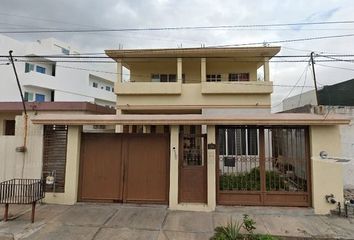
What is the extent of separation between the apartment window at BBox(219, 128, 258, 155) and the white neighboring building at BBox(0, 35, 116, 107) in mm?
26501

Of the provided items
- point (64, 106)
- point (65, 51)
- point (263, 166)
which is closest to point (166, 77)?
point (64, 106)

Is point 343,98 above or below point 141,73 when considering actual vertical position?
below

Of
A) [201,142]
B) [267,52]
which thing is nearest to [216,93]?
[267,52]

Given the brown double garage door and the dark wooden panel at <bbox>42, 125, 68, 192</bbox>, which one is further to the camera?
the dark wooden panel at <bbox>42, 125, 68, 192</bbox>

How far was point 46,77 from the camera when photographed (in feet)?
98.0

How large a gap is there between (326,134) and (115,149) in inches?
251

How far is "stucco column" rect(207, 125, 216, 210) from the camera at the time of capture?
7723 mm

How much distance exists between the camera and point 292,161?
26.1ft

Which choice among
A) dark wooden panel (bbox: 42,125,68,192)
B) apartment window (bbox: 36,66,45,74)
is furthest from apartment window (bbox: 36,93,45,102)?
dark wooden panel (bbox: 42,125,68,192)

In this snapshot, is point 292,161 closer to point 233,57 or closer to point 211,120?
point 211,120

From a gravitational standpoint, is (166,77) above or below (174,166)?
above

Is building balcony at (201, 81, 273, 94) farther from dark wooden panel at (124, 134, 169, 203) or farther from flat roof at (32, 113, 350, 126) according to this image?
dark wooden panel at (124, 134, 169, 203)

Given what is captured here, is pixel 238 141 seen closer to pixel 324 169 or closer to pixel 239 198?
pixel 239 198

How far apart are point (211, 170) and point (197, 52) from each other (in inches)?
390
